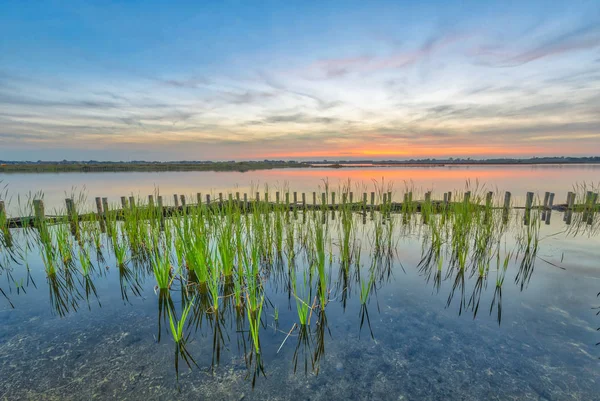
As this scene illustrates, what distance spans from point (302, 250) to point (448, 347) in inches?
161

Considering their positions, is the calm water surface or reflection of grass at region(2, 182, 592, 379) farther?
the calm water surface

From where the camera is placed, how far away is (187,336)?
11.3 feet

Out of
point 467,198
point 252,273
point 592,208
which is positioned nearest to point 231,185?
point 467,198

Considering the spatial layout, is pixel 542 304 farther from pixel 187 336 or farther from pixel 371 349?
pixel 187 336

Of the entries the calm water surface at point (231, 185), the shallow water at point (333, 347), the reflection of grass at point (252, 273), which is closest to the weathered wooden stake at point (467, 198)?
the reflection of grass at point (252, 273)

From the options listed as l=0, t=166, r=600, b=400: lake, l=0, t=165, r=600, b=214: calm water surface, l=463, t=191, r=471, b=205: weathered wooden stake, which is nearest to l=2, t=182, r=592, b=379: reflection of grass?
l=0, t=166, r=600, b=400: lake

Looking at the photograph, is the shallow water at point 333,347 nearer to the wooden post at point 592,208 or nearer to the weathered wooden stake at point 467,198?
the weathered wooden stake at point 467,198

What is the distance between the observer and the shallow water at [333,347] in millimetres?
2637

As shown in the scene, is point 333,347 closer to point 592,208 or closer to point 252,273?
point 252,273

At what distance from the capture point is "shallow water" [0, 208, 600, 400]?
2.64 meters

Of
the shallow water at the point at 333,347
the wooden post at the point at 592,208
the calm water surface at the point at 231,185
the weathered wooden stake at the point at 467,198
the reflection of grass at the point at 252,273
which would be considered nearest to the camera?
the shallow water at the point at 333,347

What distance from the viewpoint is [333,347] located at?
326cm

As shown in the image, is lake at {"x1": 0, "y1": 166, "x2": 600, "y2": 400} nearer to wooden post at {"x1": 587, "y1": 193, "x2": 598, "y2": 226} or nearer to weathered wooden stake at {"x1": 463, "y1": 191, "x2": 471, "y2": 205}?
weathered wooden stake at {"x1": 463, "y1": 191, "x2": 471, "y2": 205}

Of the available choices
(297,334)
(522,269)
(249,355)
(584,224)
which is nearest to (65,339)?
(249,355)
